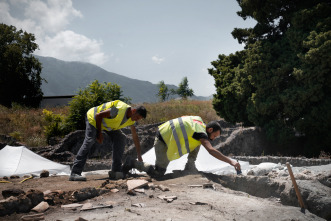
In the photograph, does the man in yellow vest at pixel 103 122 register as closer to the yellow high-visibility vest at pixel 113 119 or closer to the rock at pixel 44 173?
the yellow high-visibility vest at pixel 113 119

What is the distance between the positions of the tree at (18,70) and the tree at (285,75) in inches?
547

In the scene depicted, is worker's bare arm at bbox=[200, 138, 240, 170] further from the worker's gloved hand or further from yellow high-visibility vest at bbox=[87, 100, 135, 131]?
yellow high-visibility vest at bbox=[87, 100, 135, 131]

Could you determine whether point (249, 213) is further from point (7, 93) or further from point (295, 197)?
point (7, 93)

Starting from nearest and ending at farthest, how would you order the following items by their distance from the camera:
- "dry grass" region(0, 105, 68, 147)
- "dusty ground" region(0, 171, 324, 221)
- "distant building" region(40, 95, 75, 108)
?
1. "dusty ground" region(0, 171, 324, 221)
2. "dry grass" region(0, 105, 68, 147)
3. "distant building" region(40, 95, 75, 108)

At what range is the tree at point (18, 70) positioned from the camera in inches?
704

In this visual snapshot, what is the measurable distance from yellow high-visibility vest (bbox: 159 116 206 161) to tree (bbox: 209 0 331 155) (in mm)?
3787

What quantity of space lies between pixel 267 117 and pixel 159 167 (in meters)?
4.56

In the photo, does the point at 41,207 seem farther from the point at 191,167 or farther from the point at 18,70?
the point at 18,70

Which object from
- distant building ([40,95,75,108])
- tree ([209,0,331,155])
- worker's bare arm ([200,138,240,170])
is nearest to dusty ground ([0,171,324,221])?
worker's bare arm ([200,138,240,170])

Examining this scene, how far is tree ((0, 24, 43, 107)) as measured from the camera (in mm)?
17873

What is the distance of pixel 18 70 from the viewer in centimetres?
1814

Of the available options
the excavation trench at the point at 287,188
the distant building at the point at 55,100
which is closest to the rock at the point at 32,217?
the excavation trench at the point at 287,188

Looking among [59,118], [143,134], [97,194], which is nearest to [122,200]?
[97,194]

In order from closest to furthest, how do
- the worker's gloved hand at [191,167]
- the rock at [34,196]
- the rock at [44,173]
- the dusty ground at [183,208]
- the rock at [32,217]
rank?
→ the rock at [32,217] < the dusty ground at [183,208] < the rock at [34,196] < the worker's gloved hand at [191,167] < the rock at [44,173]
